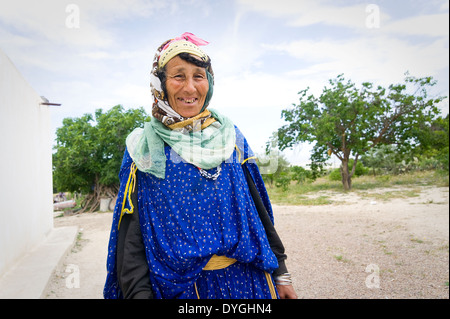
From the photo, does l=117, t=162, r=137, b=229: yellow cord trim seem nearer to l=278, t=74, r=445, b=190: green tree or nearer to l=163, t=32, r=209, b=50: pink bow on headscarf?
l=163, t=32, r=209, b=50: pink bow on headscarf

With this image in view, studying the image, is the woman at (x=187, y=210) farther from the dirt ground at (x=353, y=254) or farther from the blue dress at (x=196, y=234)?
the dirt ground at (x=353, y=254)

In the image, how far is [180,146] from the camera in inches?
51.9

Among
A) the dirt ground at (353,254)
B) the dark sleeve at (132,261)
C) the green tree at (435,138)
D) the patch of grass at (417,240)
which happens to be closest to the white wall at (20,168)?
the dirt ground at (353,254)

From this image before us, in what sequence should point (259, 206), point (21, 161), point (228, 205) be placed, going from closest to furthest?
point (228, 205), point (259, 206), point (21, 161)

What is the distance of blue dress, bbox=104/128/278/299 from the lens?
48.8 inches

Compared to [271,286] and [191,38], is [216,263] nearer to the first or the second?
[271,286]

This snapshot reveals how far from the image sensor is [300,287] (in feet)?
13.2

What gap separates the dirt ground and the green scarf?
121 inches

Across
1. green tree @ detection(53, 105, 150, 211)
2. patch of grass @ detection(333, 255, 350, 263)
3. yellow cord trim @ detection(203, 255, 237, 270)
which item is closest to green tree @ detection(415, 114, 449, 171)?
patch of grass @ detection(333, 255, 350, 263)

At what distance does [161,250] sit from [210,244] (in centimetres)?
20

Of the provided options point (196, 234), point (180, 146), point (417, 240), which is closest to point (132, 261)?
point (196, 234)

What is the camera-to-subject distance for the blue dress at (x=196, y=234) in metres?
1.24

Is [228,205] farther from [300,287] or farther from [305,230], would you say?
[305,230]
